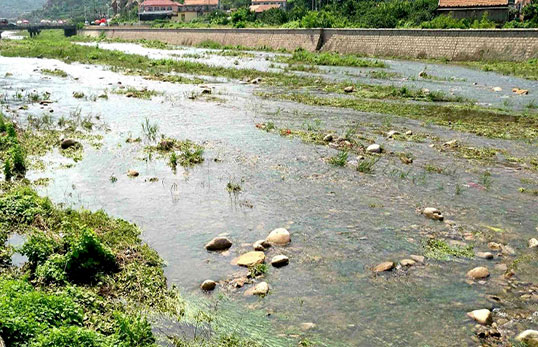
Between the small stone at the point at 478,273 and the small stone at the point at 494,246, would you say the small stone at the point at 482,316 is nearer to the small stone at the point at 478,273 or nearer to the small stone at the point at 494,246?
the small stone at the point at 478,273

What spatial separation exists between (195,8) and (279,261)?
157957 millimetres

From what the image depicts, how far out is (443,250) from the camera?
836 cm

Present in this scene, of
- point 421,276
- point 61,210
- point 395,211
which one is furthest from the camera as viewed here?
point 395,211

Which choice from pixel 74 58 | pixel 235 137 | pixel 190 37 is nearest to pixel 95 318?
pixel 235 137

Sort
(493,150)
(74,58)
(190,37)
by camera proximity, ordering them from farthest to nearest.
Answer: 1. (190,37)
2. (74,58)
3. (493,150)

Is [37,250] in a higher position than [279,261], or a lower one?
higher

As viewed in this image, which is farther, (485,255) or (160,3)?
(160,3)

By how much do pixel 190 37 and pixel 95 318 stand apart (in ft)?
236

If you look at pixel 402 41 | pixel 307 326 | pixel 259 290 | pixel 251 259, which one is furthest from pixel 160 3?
pixel 307 326

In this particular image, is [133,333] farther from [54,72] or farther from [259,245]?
[54,72]

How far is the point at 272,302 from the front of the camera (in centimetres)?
681

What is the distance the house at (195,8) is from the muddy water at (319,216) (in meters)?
138

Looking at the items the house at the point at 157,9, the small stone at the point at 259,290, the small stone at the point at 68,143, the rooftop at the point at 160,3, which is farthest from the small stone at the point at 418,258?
the rooftop at the point at 160,3

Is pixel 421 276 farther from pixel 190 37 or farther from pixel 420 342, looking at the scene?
pixel 190 37
